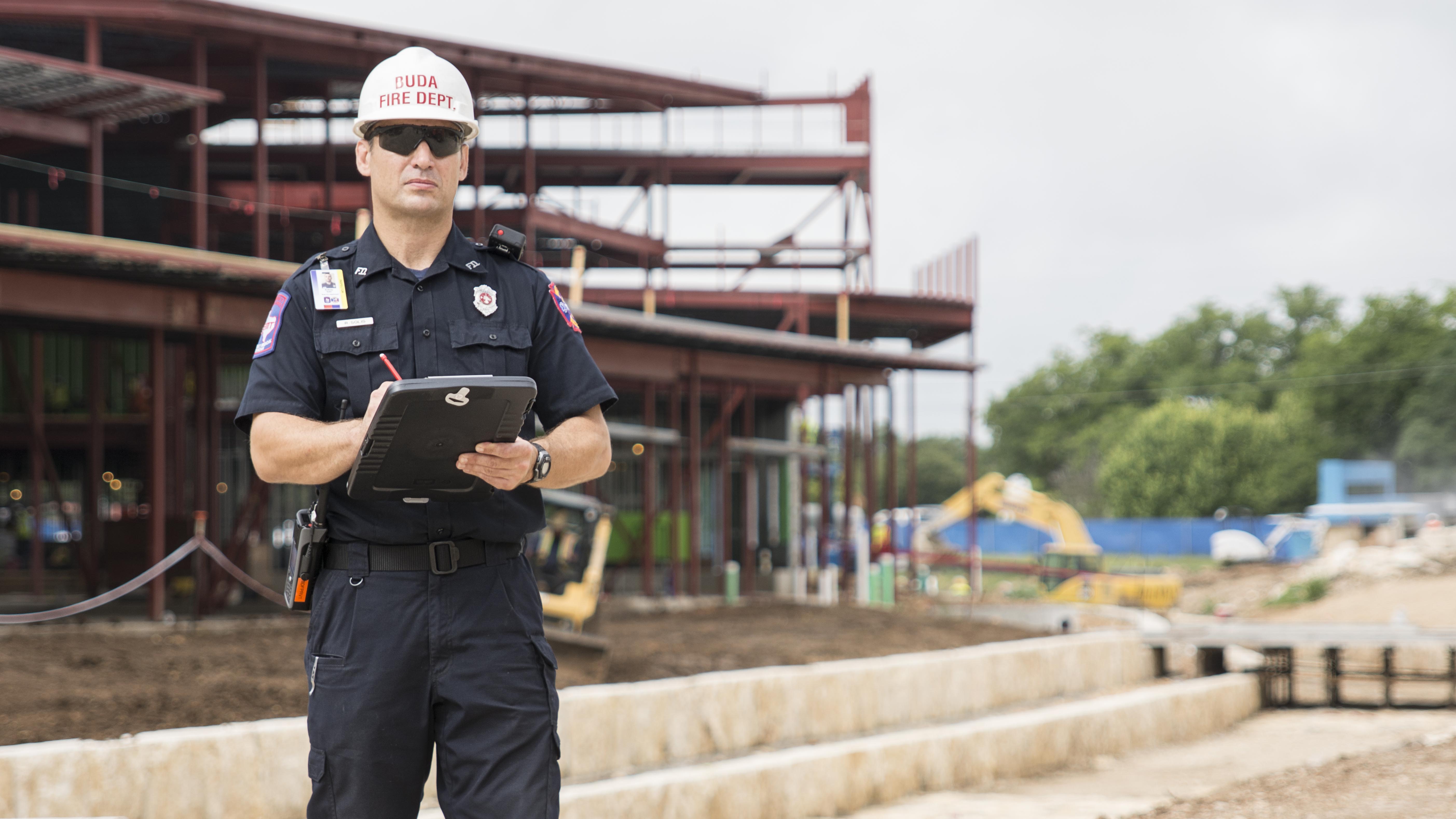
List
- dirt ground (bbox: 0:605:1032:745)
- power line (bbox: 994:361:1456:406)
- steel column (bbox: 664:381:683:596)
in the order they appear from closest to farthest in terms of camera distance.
Answer: dirt ground (bbox: 0:605:1032:745) → steel column (bbox: 664:381:683:596) → power line (bbox: 994:361:1456:406)

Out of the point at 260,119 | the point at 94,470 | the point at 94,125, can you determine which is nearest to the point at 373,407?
the point at 94,470

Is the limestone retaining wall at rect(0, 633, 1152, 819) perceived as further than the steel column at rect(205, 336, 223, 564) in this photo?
No

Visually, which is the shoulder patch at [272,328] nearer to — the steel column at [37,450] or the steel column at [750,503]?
the steel column at [37,450]

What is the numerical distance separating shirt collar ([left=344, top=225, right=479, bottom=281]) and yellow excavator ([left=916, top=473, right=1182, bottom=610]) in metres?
24.3

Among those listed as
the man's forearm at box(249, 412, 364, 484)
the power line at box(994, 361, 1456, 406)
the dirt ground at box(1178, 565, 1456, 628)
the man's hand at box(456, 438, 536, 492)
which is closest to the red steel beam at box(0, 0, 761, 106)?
the man's forearm at box(249, 412, 364, 484)

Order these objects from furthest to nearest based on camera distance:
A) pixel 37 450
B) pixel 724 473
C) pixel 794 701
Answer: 1. pixel 724 473
2. pixel 37 450
3. pixel 794 701

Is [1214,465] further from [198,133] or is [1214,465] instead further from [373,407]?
[373,407]

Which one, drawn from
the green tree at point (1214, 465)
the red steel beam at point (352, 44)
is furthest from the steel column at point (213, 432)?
the green tree at point (1214, 465)

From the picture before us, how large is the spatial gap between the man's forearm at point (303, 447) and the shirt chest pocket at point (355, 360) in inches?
5.5

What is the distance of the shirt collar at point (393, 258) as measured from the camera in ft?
9.84

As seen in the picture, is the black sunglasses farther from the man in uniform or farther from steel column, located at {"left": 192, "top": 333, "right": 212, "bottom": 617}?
steel column, located at {"left": 192, "top": 333, "right": 212, "bottom": 617}

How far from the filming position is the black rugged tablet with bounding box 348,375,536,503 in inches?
100

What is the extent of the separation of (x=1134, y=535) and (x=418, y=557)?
2207 inches

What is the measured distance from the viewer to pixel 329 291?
2.95 metres
